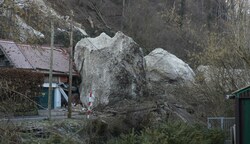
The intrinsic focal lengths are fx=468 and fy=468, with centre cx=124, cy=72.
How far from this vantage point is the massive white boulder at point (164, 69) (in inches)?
1662

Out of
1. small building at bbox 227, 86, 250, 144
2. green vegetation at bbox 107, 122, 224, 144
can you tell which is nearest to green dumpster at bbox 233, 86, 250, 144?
small building at bbox 227, 86, 250, 144

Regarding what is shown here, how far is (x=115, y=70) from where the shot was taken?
4028 cm

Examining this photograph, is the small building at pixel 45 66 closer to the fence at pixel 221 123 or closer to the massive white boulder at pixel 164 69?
the massive white boulder at pixel 164 69

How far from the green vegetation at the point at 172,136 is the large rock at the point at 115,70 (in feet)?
61.3

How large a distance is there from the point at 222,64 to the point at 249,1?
350 cm

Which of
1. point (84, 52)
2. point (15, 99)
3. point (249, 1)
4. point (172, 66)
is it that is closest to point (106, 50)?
point (84, 52)

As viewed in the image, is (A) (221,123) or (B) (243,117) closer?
(B) (243,117)

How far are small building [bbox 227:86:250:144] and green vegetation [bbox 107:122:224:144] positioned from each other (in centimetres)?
131

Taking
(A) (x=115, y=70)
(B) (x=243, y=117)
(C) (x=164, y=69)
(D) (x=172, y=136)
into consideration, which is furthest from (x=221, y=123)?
(C) (x=164, y=69)

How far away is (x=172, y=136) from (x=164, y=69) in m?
28.0

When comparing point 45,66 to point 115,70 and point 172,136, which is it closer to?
point 115,70

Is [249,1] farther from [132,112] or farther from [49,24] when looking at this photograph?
[49,24]

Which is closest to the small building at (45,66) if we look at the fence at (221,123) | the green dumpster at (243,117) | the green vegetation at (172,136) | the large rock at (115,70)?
the large rock at (115,70)

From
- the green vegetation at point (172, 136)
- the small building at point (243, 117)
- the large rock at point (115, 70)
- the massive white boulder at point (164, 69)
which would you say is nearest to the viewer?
the green vegetation at point (172, 136)
